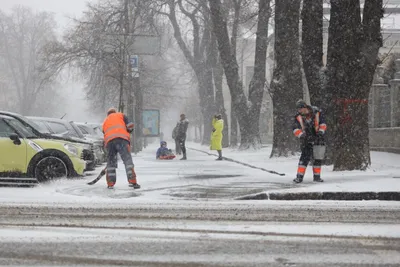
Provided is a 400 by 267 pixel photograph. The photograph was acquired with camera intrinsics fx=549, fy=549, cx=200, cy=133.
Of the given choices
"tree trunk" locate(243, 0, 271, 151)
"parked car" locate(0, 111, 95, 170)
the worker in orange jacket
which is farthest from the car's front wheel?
"tree trunk" locate(243, 0, 271, 151)

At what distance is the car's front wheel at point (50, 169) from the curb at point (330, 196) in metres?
4.53

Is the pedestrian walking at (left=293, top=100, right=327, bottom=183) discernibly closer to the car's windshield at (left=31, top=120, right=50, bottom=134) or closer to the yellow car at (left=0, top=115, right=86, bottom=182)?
the yellow car at (left=0, top=115, right=86, bottom=182)

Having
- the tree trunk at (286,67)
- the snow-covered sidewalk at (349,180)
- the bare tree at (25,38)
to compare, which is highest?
the bare tree at (25,38)

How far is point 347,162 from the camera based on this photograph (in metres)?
12.1

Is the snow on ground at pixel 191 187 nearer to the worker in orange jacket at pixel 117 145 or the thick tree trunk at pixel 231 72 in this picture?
the worker in orange jacket at pixel 117 145

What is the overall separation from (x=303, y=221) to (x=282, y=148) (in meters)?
11.1

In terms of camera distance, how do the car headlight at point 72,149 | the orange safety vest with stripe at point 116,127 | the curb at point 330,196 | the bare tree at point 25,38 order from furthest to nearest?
the bare tree at point 25,38 < the car headlight at point 72,149 < the orange safety vest with stripe at point 116,127 < the curb at point 330,196

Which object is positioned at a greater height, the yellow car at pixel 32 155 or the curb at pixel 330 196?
the yellow car at pixel 32 155

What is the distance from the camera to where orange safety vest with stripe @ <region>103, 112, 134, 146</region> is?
→ 1013 cm

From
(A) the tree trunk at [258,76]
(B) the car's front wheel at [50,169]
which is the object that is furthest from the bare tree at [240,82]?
(B) the car's front wheel at [50,169]

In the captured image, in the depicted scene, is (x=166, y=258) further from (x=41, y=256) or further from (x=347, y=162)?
(x=347, y=162)

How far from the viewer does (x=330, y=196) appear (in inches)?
351

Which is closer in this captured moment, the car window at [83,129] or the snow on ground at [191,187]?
the snow on ground at [191,187]

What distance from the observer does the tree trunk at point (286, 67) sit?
1694cm
